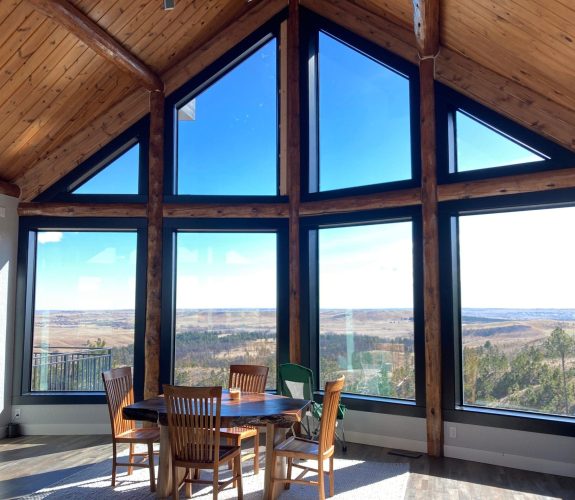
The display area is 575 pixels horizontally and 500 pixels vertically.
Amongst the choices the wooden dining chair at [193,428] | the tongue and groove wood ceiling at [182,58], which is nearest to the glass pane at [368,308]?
the tongue and groove wood ceiling at [182,58]

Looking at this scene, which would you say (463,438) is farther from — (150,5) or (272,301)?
(150,5)

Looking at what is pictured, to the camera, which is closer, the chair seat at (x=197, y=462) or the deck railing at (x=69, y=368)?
the chair seat at (x=197, y=462)

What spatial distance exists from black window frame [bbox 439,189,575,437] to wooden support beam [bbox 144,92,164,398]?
10.5ft

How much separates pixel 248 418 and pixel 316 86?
4.21 metres

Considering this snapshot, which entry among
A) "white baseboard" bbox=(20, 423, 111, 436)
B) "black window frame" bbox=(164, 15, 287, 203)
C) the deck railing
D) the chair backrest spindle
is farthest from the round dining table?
"black window frame" bbox=(164, 15, 287, 203)

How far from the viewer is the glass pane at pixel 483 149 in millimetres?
5090

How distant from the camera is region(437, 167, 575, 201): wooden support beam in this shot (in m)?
4.73

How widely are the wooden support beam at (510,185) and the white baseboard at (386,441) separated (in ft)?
8.25

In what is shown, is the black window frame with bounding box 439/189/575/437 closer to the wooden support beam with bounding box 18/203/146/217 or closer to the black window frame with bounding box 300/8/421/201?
the black window frame with bounding box 300/8/421/201

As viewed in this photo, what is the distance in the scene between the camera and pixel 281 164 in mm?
6371

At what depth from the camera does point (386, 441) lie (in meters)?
5.49

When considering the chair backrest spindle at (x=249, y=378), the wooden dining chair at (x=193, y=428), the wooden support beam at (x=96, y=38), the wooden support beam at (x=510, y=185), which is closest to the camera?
the wooden dining chair at (x=193, y=428)

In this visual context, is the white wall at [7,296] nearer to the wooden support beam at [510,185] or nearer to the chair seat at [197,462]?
the chair seat at [197,462]

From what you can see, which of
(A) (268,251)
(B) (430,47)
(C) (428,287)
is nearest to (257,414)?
(C) (428,287)
